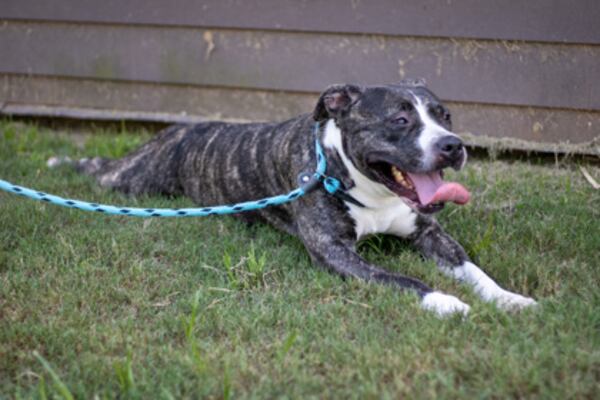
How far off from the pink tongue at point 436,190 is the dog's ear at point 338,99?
56 centimetres

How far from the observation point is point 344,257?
391 cm

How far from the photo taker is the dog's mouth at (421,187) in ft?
12.0

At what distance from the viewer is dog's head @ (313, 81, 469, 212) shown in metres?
3.64

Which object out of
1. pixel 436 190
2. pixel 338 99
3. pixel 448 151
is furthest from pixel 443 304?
pixel 338 99

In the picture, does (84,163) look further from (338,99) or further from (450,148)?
(450,148)

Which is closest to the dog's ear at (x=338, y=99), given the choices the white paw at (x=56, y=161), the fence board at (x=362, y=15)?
the fence board at (x=362, y=15)

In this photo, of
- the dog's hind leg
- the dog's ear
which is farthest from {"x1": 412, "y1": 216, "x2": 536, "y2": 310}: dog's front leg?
the dog's hind leg

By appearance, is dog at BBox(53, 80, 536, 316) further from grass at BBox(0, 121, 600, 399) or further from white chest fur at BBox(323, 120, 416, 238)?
grass at BBox(0, 121, 600, 399)

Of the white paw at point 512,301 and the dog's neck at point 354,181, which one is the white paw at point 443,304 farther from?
the dog's neck at point 354,181

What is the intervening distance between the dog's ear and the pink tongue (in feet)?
1.85

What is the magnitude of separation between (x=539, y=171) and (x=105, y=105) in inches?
156

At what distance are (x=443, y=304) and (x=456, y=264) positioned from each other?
0.67 metres

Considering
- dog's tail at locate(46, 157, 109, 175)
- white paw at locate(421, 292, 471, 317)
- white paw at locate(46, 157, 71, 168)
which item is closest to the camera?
white paw at locate(421, 292, 471, 317)

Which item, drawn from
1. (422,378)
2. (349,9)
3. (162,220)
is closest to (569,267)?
(422,378)
